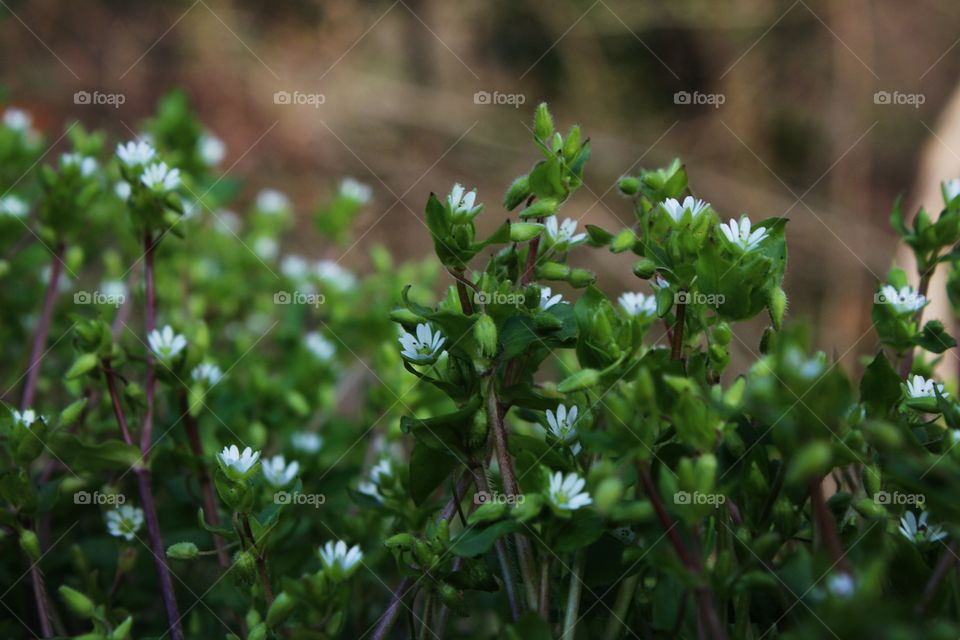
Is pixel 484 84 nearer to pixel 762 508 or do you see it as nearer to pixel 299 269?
pixel 299 269

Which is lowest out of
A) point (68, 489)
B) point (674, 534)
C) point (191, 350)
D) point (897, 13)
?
point (674, 534)

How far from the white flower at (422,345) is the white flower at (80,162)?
52cm

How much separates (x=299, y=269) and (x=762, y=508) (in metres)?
0.93

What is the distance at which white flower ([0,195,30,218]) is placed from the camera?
3.51 feet

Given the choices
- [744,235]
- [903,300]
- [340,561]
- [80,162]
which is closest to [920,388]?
[903,300]

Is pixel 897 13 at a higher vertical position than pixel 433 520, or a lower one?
higher

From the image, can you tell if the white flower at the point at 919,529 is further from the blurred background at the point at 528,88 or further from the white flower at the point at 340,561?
the blurred background at the point at 528,88

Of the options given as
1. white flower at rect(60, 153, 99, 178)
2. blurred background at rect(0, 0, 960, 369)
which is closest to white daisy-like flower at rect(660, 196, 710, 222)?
white flower at rect(60, 153, 99, 178)

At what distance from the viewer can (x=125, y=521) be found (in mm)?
809

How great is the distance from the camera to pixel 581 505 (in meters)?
0.58

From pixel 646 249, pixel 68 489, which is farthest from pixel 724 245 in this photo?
pixel 68 489

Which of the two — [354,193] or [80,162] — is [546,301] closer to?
[80,162]

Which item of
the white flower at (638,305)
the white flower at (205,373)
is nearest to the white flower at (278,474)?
the white flower at (205,373)

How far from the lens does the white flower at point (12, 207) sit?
1.07 metres
